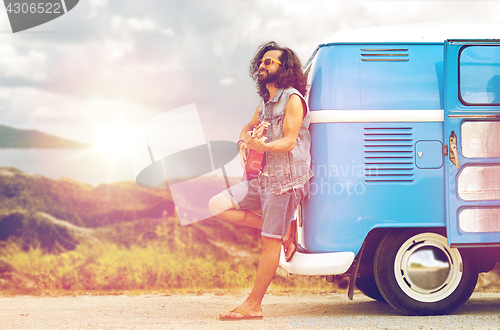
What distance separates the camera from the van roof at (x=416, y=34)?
12.9ft

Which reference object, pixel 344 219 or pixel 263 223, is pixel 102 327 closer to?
pixel 263 223

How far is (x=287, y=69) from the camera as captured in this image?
394 centimetres

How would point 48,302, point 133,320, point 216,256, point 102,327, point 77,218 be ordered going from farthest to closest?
point 77,218 < point 216,256 < point 48,302 < point 133,320 < point 102,327

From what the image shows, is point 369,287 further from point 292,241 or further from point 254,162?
point 254,162

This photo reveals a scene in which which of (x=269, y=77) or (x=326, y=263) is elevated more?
(x=269, y=77)

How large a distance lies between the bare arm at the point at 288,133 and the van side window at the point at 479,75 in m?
1.43

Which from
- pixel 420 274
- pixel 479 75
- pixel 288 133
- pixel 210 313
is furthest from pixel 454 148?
pixel 210 313

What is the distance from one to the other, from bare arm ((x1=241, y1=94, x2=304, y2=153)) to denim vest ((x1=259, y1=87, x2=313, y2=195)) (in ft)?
0.26

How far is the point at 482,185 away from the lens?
385 cm

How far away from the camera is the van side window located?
3.87 metres

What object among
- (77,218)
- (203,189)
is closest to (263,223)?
(203,189)

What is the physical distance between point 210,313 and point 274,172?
1633mm

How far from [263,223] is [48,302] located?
2.95 metres

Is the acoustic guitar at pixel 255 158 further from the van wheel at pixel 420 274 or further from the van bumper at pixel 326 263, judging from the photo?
the van wheel at pixel 420 274
